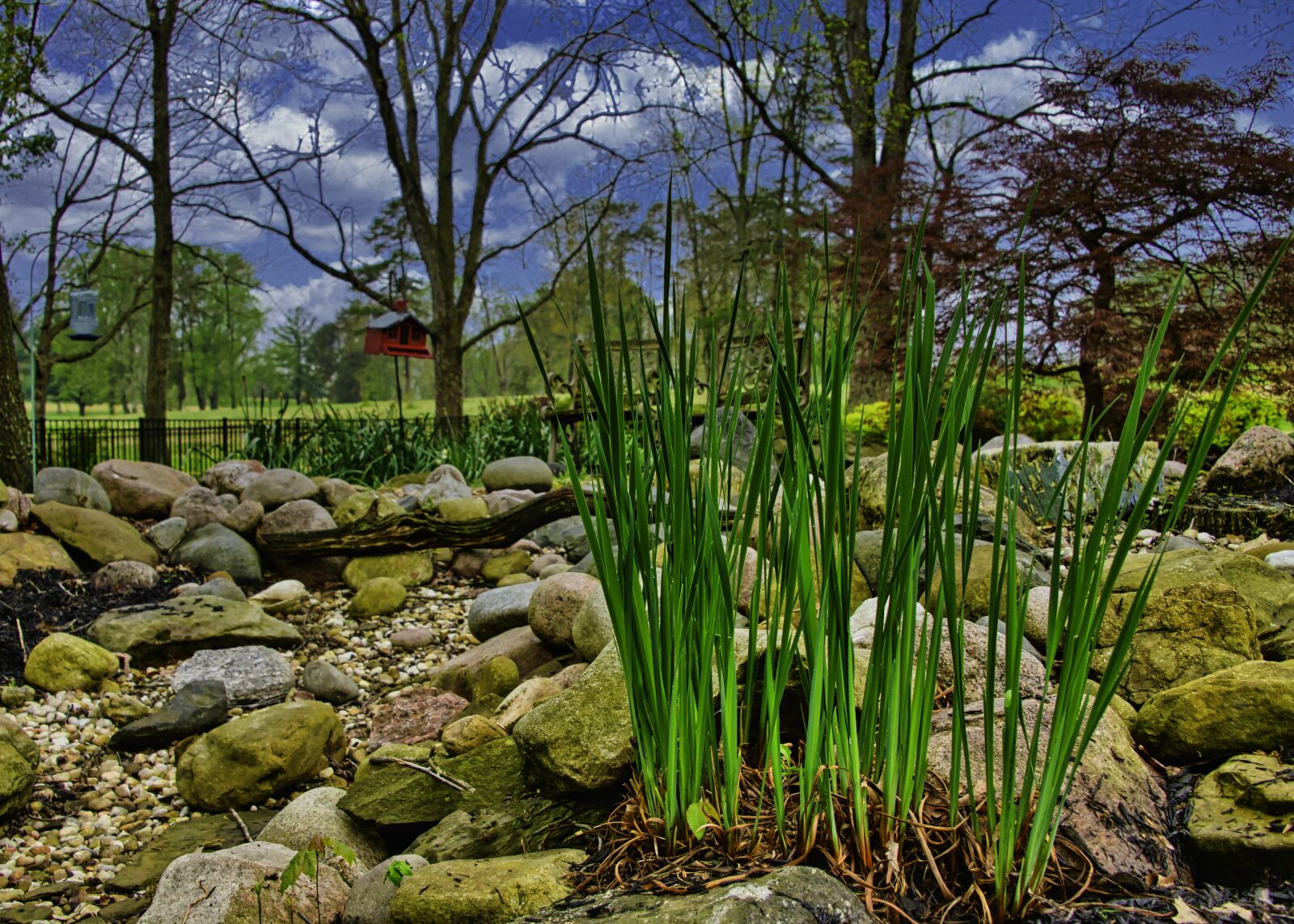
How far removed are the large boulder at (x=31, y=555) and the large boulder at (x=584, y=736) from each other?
4.33 metres

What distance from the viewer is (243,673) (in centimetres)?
386

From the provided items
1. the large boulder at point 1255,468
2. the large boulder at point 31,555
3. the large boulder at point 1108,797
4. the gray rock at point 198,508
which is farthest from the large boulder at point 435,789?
the large boulder at point 1255,468

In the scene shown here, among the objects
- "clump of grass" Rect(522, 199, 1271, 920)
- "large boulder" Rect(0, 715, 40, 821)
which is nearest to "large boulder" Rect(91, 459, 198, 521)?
"large boulder" Rect(0, 715, 40, 821)

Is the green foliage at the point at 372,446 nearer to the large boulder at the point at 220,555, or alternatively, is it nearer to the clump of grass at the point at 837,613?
the large boulder at the point at 220,555

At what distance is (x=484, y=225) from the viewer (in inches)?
523

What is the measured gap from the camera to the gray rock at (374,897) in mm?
1777

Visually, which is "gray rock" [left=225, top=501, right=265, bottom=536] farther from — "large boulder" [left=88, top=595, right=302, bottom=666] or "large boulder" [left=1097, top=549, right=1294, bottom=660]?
"large boulder" [left=1097, top=549, right=1294, bottom=660]

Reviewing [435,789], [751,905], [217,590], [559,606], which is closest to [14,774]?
[435,789]

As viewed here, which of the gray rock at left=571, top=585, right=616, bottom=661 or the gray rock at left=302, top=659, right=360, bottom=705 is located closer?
the gray rock at left=571, top=585, right=616, bottom=661

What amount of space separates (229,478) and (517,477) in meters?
2.58

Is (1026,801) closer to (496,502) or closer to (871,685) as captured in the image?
(871,685)

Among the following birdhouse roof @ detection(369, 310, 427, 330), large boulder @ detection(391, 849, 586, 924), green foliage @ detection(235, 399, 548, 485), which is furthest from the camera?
birdhouse roof @ detection(369, 310, 427, 330)

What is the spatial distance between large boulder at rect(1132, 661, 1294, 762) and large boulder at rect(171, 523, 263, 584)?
17.0 ft

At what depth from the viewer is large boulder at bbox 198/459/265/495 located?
7273 mm
